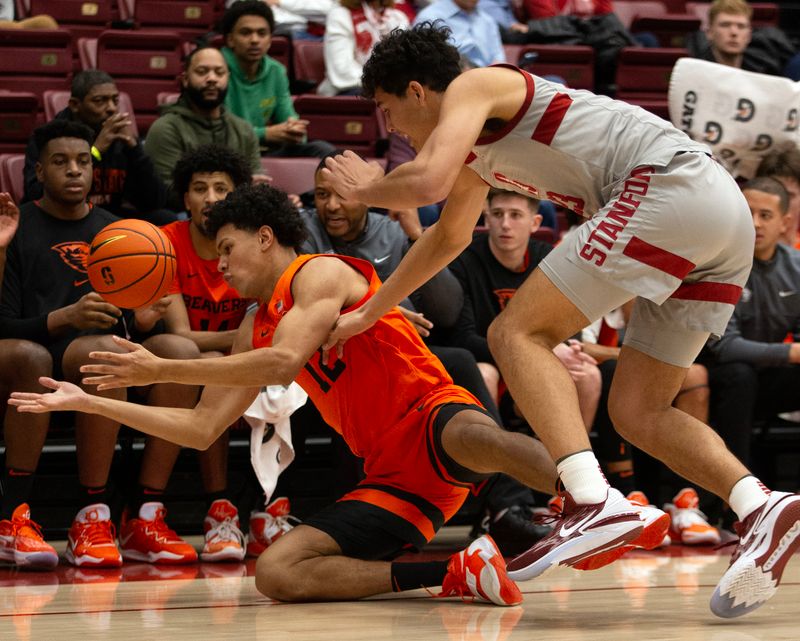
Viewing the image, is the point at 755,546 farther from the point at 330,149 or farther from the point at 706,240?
the point at 330,149

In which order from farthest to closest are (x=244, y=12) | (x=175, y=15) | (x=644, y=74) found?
(x=175, y=15)
(x=644, y=74)
(x=244, y=12)

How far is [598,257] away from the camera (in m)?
2.93

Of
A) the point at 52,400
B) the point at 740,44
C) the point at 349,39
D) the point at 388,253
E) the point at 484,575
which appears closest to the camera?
the point at 52,400

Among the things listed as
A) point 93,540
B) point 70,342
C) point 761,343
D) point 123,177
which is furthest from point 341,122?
point 93,540

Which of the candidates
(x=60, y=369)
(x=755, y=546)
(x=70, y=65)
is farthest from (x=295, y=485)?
(x=70, y=65)

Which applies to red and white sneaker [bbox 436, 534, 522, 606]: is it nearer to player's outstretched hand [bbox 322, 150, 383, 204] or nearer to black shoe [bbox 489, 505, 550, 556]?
player's outstretched hand [bbox 322, 150, 383, 204]

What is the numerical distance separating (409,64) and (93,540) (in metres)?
2.21

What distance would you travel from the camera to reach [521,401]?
9.69 feet

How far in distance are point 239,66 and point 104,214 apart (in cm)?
218

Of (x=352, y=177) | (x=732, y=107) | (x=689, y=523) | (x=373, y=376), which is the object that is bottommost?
(x=689, y=523)

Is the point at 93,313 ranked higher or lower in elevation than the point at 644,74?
lower

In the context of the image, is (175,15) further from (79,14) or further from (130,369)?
(130,369)

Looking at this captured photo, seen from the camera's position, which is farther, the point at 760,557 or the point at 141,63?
the point at 141,63

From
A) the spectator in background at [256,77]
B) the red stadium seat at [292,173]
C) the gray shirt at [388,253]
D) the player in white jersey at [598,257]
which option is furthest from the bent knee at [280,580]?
the spectator in background at [256,77]
